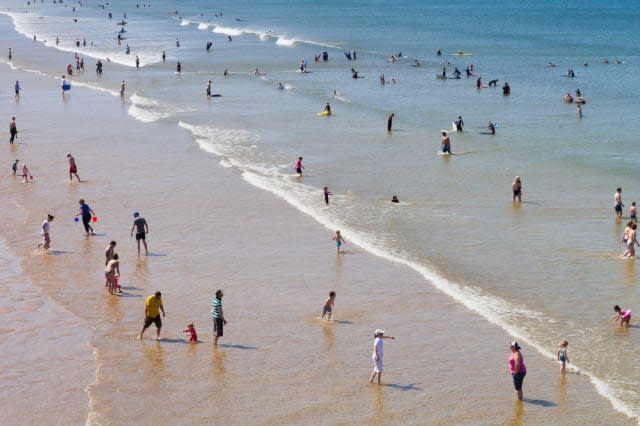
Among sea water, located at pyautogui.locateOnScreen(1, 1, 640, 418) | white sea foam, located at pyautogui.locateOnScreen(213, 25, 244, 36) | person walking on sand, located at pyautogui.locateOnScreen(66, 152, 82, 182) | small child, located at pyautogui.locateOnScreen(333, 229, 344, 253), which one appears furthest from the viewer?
Result: white sea foam, located at pyautogui.locateOnScreen(213, 25, 244, 36)

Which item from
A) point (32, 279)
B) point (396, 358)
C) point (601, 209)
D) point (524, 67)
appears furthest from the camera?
point (524, 67)

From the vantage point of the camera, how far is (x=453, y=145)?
143ft

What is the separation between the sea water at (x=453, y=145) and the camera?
23.1 meters

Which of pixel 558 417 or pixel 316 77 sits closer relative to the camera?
pixel 558 417

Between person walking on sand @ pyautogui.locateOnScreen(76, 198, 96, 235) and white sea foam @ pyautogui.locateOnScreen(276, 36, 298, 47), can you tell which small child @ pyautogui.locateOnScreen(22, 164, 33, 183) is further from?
white sea foam @ pyautogui.locateOnScreen(276, 36, 298, 47)

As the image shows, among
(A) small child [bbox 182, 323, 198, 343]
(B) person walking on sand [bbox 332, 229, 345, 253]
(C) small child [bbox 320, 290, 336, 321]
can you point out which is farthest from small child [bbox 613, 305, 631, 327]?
(A) small child [bbox 182, 323, 198, 343]

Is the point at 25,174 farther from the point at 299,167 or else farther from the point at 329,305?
the point at 329,305

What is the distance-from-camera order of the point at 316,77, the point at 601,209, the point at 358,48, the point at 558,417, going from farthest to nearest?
1. the point at 358,48
2. the point at 316,77
3. the point at 601,209
4. the point at 558,417

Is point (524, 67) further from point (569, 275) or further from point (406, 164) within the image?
point (569, 275)

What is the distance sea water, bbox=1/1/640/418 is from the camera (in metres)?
23.1

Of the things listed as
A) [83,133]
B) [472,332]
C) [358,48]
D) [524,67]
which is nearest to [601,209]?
[472,332]

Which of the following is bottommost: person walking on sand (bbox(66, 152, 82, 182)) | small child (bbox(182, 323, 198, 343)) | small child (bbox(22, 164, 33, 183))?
small child (bbox(182, 323, 198, 343))

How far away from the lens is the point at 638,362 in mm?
18594

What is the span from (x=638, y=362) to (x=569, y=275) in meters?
5.89
